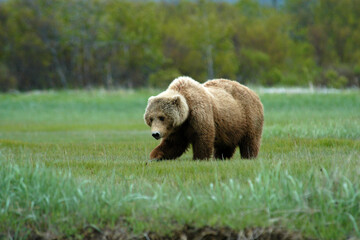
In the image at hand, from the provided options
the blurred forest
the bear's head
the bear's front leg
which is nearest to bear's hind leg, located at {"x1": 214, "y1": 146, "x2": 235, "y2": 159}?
the bear's front leg

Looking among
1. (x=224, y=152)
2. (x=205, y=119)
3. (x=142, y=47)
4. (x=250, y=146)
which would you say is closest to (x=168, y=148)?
(x=205, y=119)

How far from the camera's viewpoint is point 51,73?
218ft

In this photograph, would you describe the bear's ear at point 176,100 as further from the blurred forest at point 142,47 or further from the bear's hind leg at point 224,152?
the blurred forest at point 142,47

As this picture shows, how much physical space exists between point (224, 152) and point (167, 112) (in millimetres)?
2154

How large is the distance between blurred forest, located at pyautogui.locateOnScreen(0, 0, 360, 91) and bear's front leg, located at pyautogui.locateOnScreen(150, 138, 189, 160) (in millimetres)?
45258

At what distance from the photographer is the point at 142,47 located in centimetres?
6372

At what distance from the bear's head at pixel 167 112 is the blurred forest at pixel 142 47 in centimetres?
4590

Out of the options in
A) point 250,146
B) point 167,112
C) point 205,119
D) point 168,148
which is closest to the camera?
point 167,112

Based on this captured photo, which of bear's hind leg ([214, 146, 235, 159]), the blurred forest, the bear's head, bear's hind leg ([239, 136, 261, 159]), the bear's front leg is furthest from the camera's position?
the blurred forest

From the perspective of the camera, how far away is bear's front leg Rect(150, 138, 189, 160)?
29.7 feet

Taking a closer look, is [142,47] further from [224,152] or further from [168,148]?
[168,148]

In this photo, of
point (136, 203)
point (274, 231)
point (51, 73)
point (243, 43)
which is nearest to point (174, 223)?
point (136, 203)

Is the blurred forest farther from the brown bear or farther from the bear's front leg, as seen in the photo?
the bear's front leg

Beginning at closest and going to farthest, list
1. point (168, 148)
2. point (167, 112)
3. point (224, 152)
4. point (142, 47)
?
point (167, 112)
point (168, 148)
point (224, 152)
point (142, 47)
